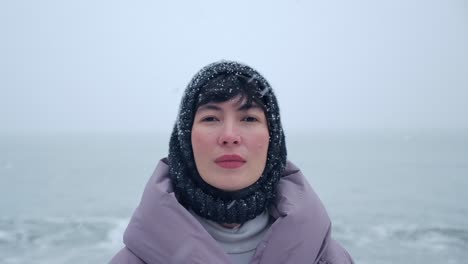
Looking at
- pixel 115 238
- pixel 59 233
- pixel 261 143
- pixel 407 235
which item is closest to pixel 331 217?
pixel 407 235

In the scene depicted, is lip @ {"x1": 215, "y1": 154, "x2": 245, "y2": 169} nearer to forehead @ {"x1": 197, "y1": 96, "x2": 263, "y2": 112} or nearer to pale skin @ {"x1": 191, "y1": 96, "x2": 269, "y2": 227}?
pale skin @ {"x1": 191, "y1": 96, "x2": 269, "y2": 227}

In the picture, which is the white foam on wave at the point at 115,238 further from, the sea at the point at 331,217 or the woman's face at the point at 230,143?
the woman's face at the point at 230,143

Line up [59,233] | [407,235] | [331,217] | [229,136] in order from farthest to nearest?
[331,217] → [59,233] → [407,235] → [229,136]

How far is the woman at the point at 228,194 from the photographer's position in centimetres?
122

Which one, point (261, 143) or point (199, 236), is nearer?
point (199, 236)

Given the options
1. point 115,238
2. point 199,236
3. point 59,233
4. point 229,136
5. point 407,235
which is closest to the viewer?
point 199,236

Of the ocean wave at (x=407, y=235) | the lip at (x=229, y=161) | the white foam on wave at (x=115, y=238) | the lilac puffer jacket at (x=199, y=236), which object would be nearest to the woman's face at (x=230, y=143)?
the lip at (x=229, y=161)

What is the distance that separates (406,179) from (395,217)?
14.2 m

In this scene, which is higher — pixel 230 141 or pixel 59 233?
pixel 230 141

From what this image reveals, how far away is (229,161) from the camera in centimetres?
132

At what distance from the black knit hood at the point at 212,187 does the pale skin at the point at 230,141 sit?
4cm

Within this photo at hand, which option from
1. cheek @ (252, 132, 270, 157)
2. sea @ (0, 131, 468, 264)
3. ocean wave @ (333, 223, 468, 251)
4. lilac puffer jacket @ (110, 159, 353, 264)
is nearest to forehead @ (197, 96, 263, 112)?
cheek @ (252, 132, 270, 157)

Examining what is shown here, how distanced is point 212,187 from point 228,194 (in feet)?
0.22

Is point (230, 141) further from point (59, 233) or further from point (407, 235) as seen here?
point (59, 233)
